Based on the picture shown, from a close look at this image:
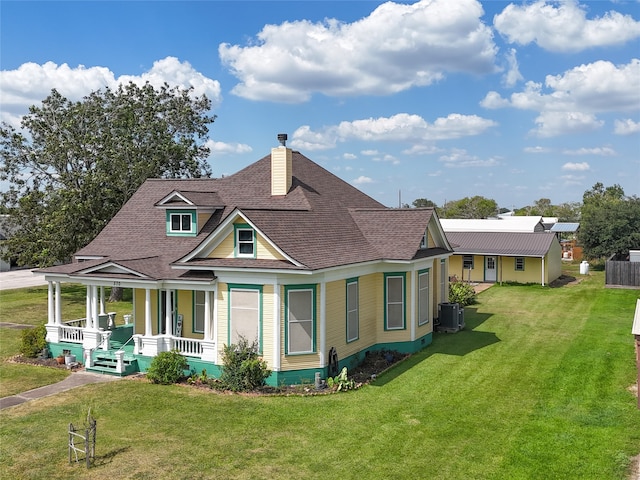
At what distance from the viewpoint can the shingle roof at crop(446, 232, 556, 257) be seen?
4250 centimetres

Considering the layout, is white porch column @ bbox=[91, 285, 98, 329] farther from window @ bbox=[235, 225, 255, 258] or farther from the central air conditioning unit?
the central air conditioning unit

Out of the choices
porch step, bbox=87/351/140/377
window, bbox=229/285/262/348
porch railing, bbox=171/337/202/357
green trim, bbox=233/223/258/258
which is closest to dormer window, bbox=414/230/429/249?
green trim, bbox=233/223/258/258

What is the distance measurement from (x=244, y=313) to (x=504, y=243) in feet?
101

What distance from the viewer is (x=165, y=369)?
60.6 feet

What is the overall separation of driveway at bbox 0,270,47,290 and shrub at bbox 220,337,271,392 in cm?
3340

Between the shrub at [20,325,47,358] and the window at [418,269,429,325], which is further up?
the window at [418,269,429,325]

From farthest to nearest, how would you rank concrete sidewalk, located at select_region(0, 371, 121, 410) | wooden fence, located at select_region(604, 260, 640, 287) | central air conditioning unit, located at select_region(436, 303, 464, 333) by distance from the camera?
wooden fence, located at select_region(604, 260, 640, 287), central air conditioning unit, located at select_region(436, 303, 464, 333), concrete sidewalk, located at select_region(0, 371, 121, 410)

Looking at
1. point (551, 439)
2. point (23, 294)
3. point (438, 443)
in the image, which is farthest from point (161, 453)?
point (23, 294)

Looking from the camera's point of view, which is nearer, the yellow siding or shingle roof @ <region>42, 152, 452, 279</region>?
shingle roof @ <region>42, 152, 452, 279</region>

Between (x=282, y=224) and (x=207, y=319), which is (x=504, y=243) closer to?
(x=282, y=224)

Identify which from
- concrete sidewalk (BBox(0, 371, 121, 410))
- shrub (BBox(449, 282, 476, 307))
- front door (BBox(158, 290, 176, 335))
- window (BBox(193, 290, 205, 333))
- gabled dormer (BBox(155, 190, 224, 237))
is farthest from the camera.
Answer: shrub (BBox(449, 282, 476, 307))

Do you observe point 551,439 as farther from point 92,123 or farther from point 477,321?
point 92,123

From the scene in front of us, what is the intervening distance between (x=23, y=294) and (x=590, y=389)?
3837 centimetres

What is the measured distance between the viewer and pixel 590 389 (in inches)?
684
